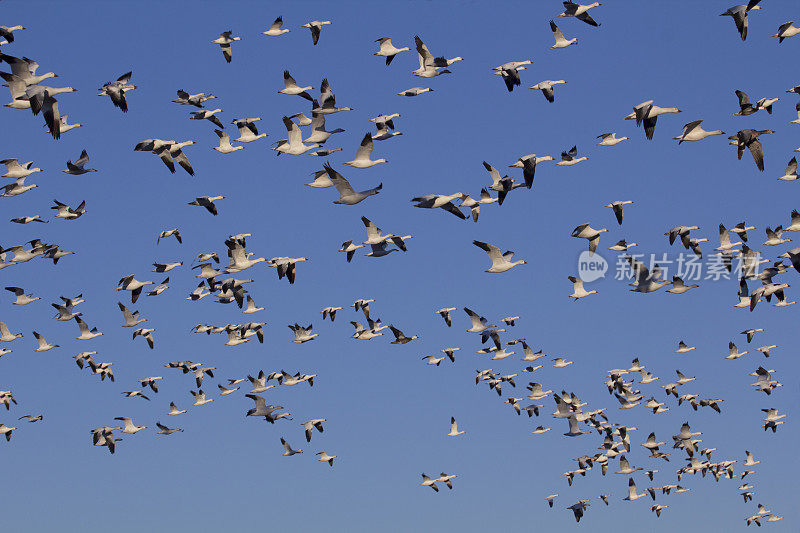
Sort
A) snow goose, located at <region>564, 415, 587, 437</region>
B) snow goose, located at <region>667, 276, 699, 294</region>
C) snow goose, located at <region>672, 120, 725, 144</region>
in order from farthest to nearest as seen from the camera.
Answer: snow goose, located at <region>564, 415, 587, 437</region>
snow goose, located at <region>667, 276, 699, 294</region>
snow goose, located at <region>672, 120, 725, 144</region>

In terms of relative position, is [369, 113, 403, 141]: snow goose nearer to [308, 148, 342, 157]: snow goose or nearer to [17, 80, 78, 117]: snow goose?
[308, 148, 342, 157]: snow goose

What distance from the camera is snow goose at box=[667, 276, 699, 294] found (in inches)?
1489

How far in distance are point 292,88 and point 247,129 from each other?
2.81 m

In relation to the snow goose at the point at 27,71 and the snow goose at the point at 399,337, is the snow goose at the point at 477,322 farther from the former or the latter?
the snow goose at the point at 27,71

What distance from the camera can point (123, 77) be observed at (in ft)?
102

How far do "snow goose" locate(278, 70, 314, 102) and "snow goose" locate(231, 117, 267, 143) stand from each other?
228 cm

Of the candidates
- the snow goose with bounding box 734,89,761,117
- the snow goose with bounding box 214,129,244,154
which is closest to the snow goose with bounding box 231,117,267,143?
the snow goose with bounding box 214,129,244,154

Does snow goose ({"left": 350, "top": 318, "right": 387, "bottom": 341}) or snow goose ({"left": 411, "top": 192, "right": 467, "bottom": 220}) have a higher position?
snow goose ({"left": 411, "top": 192, "right": 467, "bottom": 220})

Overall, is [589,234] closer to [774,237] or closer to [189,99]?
[774,237]

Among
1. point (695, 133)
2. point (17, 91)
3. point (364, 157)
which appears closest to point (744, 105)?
point (695, 133)

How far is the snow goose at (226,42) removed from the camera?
121 ft

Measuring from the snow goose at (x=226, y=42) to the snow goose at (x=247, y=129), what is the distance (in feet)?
7.49

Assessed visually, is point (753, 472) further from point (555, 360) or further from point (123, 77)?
point (123, 77)

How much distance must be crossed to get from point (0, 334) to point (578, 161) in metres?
24.8
